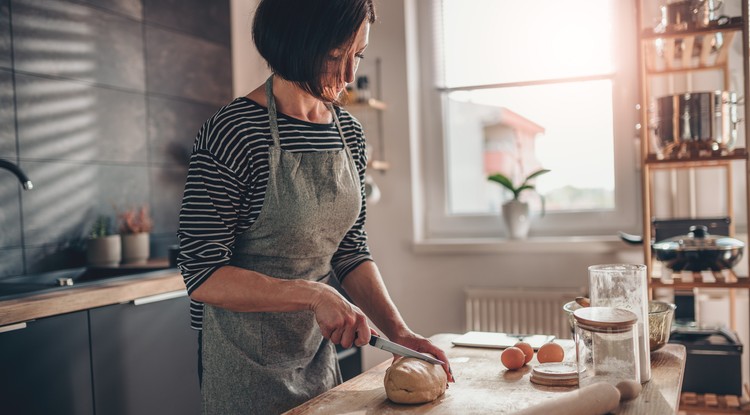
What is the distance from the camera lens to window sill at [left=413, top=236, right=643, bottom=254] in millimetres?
2680

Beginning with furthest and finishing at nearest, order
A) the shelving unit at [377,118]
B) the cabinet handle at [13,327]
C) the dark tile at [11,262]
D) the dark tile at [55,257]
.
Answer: the shelving unit at [377,118] < the dark tile at [55,257] < the dark tile at [11,262] < the cabinet handle at [13,327]

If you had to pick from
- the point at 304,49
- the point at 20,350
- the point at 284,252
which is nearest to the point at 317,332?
the point at 284,252

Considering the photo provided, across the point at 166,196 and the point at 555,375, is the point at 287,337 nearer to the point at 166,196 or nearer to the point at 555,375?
the point at 555,375

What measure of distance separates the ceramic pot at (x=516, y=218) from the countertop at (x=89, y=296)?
136cm

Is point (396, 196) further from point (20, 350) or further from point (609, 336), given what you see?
point (609, 336)

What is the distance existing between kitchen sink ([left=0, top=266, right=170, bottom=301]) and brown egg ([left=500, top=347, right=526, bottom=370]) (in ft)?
4.49

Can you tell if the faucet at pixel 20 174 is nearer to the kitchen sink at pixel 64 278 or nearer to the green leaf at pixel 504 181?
the kitchen sink at pixel 64 278

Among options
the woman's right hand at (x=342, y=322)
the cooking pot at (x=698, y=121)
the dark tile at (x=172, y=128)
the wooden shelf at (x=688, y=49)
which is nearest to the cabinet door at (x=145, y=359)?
the dark tile at (x=172, y=128)


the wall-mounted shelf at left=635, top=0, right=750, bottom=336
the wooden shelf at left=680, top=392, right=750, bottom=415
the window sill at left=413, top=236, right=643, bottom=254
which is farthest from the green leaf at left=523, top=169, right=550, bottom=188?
the wooden shelf at left=680, top=392, right=750, bottom=415

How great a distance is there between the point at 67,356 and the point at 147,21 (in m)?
1.54

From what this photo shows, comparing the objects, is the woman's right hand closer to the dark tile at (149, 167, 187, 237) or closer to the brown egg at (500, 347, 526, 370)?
the brown egg at (500, 347, 526, 370)

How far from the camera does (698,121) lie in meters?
1.90

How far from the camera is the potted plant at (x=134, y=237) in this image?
8.38ft

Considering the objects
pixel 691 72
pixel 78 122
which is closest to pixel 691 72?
pixel 691 72
